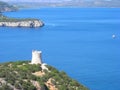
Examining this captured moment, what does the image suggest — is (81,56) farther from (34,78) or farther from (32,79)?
(32,79)

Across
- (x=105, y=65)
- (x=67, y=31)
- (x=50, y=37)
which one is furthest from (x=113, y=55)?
(x=67, y=31)

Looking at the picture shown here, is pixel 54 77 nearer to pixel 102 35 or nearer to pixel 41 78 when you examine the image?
pixel 41 78

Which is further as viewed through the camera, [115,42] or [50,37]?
[50,37]

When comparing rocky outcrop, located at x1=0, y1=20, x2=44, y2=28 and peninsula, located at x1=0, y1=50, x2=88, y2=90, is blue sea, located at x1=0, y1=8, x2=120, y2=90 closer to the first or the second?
peninsula, located at x1=0, y1=50, x2=88, y2=90

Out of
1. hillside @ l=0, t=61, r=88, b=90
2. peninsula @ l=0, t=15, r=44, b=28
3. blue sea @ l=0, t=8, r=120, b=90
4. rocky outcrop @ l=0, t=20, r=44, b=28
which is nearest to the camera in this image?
hillside @ l=0, t=61, r=88, b=90

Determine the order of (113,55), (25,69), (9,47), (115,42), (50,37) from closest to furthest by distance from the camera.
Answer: (25,69) → (113,55) → (9,47) → (115,42) → (50,37)

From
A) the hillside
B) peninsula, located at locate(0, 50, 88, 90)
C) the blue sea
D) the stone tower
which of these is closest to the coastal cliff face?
the blue sea

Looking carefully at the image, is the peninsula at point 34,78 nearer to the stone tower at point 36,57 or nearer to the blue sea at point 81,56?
the stone tower at point 36,57

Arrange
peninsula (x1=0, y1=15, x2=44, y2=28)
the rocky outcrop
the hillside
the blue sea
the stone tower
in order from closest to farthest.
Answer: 1. the hillside
2. the stone tower
3. the blue sea
4. the rocky outcrop
5. peninsula (x1=0, y1=15, x2=44, y2=28)
